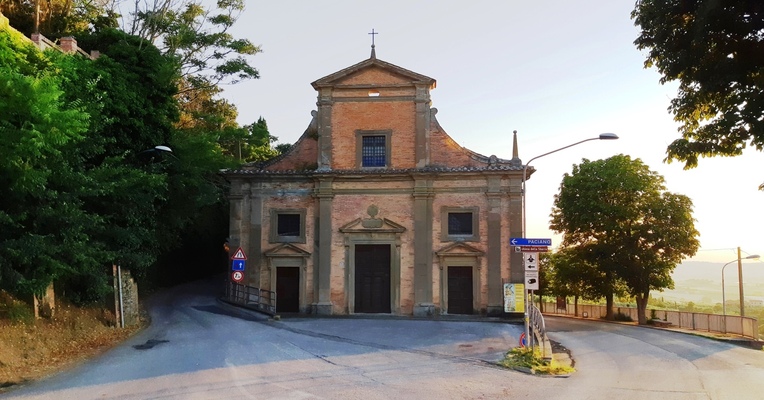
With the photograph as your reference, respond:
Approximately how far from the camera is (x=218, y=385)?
12.3 meters

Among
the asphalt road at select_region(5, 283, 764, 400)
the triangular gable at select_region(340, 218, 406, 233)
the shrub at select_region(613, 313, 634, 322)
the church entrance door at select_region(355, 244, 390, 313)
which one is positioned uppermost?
the triangular gable at select_region(340, 218, 406, 233)

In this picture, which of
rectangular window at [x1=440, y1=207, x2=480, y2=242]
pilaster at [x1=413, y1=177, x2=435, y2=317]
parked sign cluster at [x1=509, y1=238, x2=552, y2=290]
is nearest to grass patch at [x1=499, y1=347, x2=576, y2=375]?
parked sign cluster at [x1=509, y1=238, x2=552, y2=290]

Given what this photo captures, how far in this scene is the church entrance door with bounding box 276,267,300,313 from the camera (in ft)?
91.1

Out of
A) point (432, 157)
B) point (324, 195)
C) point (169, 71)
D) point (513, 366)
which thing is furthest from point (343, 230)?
point (513, 366)

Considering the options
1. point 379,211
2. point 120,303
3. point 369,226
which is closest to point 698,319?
point 379,211

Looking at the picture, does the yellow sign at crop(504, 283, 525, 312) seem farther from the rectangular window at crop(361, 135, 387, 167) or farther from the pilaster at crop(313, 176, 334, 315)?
the rectangular window at crop(361, 135, 387, 167)

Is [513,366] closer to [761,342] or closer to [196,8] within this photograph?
[761,342]

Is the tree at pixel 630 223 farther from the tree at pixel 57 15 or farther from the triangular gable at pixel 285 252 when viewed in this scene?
the tree at pixel 57 15

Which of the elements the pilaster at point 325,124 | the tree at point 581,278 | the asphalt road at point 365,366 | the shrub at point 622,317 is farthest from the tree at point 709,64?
the shrub at point 622,317

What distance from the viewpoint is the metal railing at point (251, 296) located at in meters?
26.6

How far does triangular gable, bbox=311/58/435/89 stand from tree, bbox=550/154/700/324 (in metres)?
14.5

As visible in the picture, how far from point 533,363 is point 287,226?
1599 cm

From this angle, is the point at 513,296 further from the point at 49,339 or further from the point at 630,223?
the point at 49,339

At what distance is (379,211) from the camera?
27.7 meters
